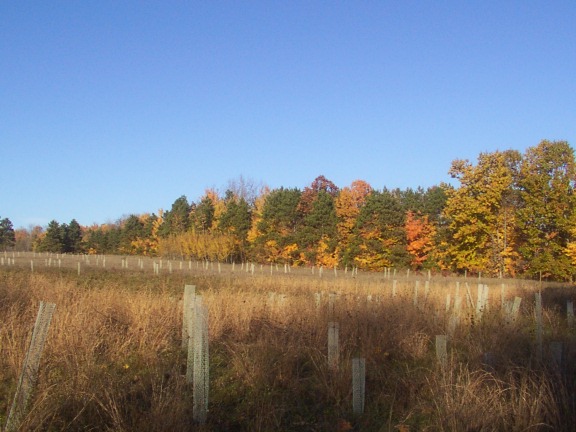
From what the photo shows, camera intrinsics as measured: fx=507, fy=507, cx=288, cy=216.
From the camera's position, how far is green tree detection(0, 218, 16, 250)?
11800 centimetres

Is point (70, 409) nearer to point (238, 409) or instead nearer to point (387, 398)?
point (238, 409)

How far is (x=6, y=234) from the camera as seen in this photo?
120 metres

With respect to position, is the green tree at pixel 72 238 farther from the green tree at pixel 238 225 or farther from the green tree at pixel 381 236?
the green tree at pixel 381 236

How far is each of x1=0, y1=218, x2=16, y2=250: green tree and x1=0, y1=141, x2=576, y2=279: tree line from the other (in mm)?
60594

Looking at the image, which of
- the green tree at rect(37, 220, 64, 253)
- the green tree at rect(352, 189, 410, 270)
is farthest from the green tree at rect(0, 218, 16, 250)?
the green tree at rect(352, 189, 410, 270)

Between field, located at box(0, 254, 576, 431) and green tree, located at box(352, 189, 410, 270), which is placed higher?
green tree, located at box(352, 189, 410, 270)

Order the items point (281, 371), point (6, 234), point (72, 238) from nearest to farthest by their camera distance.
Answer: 1. point (281, 371)
2. point (72, 238)
3. point (6, 234)

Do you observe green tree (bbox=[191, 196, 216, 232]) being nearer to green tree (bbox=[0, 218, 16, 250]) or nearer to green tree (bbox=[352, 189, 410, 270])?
green tree (bbox=[352, 189, 410, 270])

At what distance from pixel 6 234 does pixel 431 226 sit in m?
106

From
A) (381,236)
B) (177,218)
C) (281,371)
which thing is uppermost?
(177,218)

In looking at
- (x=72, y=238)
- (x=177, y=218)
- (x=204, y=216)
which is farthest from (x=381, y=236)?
(x=72, y=238)

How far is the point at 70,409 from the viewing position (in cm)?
513

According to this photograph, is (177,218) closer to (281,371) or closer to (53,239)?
(53,239)

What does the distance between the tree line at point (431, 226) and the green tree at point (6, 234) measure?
6059cm
